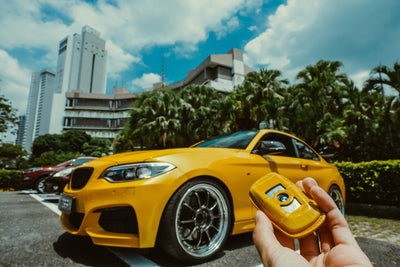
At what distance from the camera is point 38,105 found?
12206cm

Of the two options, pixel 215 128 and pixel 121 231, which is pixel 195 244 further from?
pixel 215 128

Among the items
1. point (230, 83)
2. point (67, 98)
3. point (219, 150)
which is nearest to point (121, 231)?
point (219, 150)

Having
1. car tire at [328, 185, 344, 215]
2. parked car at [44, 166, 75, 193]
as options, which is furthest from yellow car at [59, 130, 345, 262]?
parked car at [44, 166, 75, 193]

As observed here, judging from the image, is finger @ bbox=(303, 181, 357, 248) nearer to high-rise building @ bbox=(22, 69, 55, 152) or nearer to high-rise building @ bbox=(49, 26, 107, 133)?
high-rise building @ bbox=(49, 26, 107, 133)

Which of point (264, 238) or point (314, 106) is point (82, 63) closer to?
point (314, 106)

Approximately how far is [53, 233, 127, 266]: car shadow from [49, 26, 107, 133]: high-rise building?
121m

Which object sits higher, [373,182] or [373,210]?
[373,182]

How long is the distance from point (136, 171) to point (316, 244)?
141 centimetres

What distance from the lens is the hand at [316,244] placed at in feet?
2.15

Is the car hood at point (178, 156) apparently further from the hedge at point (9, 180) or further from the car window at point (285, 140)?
the hedge at point (9, 180)

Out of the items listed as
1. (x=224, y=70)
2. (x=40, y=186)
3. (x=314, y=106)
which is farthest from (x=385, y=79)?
(x=224, y=70)

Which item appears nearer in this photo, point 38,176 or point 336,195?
point 336,195

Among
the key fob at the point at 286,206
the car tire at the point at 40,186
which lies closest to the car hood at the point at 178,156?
the key fob at the point at 286,206

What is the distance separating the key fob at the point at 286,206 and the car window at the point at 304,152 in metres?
2.70
